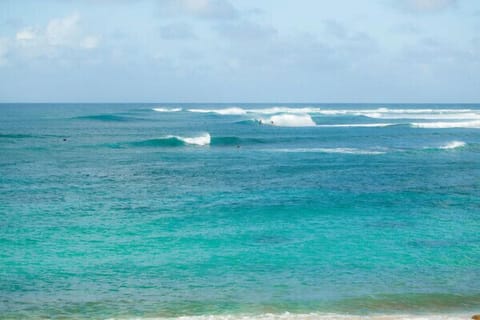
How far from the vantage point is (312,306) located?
40.2 ft

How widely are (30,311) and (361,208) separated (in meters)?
13.2

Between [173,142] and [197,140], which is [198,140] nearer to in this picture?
[197,140]

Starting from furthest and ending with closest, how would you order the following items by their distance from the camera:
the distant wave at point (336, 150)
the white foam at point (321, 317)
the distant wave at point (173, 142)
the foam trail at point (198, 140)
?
the foam trail at point (198, 140), the distant wave at point (173, 142), the distant wave at point (336, 150), the white foam at point (321, 317)

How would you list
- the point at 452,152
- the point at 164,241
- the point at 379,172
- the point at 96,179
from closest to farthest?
the point at 164,241 → the point at 96,179 → the point at 379,172 → the point at 452,152

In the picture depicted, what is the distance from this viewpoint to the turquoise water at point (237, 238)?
1259cm

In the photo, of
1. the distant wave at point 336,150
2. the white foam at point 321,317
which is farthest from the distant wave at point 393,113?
the white foam at point 321,317

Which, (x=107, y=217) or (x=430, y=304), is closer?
(x=430, y=304)

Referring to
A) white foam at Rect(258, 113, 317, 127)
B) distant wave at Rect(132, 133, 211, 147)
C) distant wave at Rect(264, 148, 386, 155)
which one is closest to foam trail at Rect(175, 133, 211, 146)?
distant wave at Rect(132, 133, 211, 147)

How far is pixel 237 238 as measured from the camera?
17375 millimetres

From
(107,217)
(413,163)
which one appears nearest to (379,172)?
(413,163)

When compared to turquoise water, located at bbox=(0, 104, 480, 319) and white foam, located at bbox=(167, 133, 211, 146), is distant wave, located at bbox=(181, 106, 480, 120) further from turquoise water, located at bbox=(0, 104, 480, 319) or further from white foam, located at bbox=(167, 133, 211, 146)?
turquoise water, located at bbox=(0, 104, 480, 319)

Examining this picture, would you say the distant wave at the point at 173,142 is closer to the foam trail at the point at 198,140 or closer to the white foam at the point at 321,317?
the foam trail at the point at 198,140

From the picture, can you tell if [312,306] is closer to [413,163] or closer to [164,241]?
[164,241]

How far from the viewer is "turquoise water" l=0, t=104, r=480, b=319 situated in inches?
496
